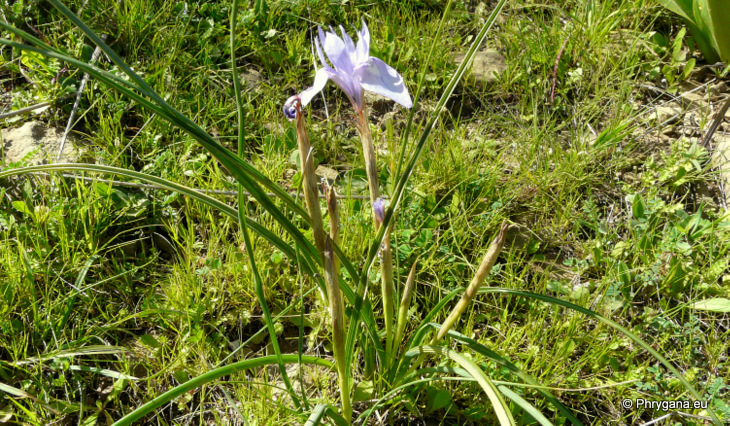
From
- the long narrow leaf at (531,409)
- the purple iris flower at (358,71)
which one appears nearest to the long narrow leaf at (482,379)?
the long narrow leaf at (531,409)

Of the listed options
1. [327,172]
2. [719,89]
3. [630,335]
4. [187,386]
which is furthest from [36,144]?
[719,89]

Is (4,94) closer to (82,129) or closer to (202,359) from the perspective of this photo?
(82,129)

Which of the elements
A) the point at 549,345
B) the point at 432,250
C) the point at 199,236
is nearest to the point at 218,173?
the point at 199,236

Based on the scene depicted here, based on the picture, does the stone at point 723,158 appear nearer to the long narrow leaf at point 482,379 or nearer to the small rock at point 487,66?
the small rock at point 487,66

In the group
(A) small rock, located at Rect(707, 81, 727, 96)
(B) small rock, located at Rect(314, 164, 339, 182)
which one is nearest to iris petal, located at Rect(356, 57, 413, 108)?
(B) small rock, located at Rect(314, 164, 339, 182)

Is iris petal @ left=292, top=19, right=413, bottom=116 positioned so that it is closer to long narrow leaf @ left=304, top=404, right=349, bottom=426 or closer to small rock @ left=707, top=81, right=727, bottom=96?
long narrow leaf @ left=304, top=404, right=349, bottom=426
